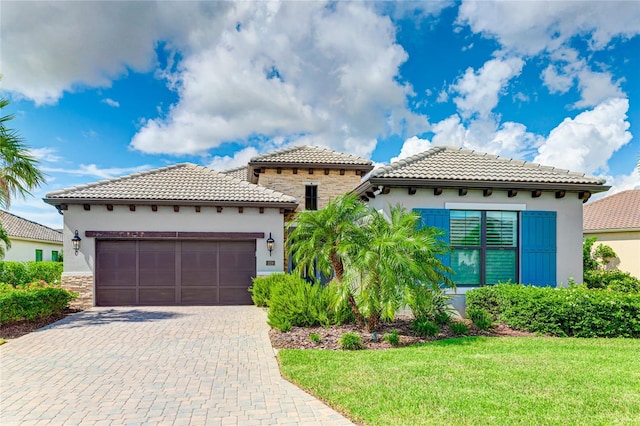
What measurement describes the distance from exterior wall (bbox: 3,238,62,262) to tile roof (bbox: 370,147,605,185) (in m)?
24.6

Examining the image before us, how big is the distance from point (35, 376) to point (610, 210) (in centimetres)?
2772

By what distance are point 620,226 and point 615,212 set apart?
237 centimetres

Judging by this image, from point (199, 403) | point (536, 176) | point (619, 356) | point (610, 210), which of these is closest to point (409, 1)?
point (536, 176)

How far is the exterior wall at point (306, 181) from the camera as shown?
17938 mm

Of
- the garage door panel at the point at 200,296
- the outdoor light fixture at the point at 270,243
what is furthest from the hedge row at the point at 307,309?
the garage door panel at the point at 200,296

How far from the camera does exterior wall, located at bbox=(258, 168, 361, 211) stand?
17.9 metres

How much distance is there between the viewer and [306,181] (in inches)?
718

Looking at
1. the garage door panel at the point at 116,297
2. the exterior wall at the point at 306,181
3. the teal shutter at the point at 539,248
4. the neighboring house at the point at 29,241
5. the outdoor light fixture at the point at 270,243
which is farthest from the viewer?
the neighboring house at the point at 29,241

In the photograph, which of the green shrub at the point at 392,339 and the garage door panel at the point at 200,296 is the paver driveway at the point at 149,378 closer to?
the green shrub at the point at 392,339

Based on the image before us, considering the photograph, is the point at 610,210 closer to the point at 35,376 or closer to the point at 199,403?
the point at 199,403

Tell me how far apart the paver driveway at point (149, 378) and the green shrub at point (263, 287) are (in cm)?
293

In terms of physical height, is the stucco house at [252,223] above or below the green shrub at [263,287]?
above

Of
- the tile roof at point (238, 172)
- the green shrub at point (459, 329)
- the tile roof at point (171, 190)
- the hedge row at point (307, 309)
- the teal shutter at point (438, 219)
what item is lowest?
the green shrub at point (459, 329)

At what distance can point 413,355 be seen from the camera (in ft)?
22.3
